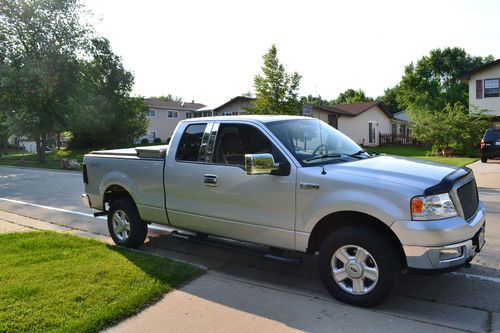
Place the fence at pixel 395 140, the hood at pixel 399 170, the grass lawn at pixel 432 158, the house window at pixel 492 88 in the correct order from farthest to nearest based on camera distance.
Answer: the fence at pixel 395 140, the house window at pixel 492 88, the grass lawn at pixel 432 158, the hood at pixel 399 170

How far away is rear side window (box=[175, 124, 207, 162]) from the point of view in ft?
17.9

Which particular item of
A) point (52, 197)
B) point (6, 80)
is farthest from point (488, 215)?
point (6, 80)

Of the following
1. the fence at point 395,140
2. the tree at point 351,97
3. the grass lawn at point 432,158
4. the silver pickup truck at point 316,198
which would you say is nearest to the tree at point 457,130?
the grass lawn at point 432,158

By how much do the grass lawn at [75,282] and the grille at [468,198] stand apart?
3058 millimetres

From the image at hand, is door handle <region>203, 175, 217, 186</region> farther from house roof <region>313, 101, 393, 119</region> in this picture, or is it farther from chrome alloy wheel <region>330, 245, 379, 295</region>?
house roof <region>313, 101, 393, 119</region>

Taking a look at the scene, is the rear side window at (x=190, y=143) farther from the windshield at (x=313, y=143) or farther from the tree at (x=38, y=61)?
the tree at (x=38, y=61)

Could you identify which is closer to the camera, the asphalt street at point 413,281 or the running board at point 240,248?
the asphalt street at point 413,281

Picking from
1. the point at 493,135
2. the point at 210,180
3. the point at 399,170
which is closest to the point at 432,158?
the point at 493,135

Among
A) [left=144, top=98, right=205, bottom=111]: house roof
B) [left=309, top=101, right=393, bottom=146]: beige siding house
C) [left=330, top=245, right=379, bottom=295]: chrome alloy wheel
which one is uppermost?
[left=144, top=98, right=205, bottom=111]: house roof

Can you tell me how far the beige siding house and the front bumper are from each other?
3088 centimetres

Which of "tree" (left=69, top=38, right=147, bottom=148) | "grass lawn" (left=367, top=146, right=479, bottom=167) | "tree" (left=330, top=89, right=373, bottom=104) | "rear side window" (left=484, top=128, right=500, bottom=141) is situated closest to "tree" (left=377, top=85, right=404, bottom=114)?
"tree" (left=330, top=89, right=373, bottom=104)

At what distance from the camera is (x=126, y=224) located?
6.40m

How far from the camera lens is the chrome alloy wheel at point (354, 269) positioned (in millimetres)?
4059

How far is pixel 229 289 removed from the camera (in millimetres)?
4738
